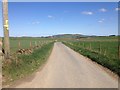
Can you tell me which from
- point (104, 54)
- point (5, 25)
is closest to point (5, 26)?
point (5, 25)

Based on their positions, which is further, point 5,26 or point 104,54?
point 104,54

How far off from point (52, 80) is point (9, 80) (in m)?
1.97

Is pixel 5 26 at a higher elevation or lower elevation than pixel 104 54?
higher

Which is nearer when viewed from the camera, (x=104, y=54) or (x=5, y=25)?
Result: (x=5, y=25)

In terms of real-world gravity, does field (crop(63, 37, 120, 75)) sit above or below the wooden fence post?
below

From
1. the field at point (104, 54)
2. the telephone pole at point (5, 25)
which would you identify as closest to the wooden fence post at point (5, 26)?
the telephone pole at point (5, 25)

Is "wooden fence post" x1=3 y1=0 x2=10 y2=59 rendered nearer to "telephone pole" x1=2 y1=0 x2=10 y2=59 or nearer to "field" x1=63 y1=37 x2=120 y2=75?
"telephone pole" x1=2 y1=0 x2=10 y2=59

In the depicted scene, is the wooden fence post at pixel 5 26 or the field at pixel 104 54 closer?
the wooden fence post at pixel 5 26

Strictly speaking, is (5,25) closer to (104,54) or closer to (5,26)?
(5,26)

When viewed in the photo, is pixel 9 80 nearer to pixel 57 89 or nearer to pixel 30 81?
pixel 30 81

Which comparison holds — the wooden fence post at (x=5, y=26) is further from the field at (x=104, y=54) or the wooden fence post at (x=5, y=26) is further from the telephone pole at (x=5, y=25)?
the field at (x=104, y=54)

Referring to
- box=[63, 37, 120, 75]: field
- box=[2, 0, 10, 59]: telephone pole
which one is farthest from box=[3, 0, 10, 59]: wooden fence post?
box=[63, 37, 120, 75]: field

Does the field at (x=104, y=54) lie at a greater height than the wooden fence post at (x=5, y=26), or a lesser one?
lesser

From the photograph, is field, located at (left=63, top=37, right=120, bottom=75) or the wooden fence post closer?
the wooden fence post
